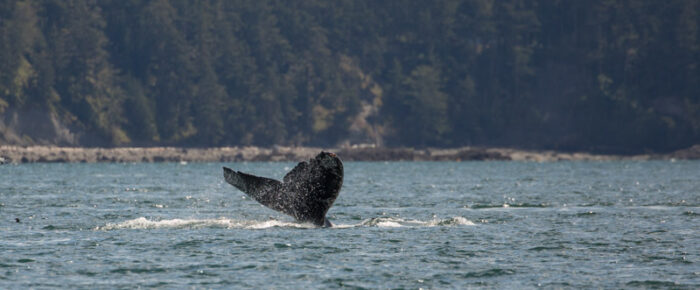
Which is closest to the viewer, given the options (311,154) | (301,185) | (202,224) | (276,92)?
(301,185)

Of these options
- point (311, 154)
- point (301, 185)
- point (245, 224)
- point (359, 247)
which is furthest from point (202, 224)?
point (311, 154)

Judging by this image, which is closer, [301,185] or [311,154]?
[301,185]

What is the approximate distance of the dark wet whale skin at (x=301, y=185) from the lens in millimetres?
33031

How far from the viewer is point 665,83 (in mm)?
190625

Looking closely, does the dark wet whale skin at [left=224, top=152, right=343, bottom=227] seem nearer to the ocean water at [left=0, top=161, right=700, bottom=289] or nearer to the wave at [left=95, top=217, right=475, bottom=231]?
the ocean water at [left=0, top=161, right=700, bottom=289]

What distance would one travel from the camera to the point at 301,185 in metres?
33.7

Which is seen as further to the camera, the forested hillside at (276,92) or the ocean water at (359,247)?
the forested hillside at (276,92)

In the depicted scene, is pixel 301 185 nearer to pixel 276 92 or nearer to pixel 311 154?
pixel 311 154

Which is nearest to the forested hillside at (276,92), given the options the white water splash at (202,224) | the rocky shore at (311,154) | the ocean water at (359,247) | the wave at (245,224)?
the rocky shore at (311,154)

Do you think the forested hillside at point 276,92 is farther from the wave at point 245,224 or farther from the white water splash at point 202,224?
the wave at point 245,224

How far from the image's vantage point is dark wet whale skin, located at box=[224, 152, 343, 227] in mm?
33031

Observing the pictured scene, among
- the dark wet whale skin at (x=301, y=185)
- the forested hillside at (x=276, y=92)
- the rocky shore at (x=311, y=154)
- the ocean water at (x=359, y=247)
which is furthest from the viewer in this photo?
the forested hillside at (x=276, y=92)

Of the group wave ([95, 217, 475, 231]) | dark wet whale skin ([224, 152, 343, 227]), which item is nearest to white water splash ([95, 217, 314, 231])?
wave ([95, 217, 475, 231])

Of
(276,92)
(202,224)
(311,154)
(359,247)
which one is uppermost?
(276,92)
